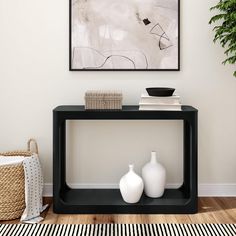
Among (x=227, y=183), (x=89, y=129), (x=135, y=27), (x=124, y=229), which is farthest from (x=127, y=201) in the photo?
(x=135, y=27)

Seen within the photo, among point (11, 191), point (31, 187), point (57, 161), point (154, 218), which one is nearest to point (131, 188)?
point (154, 218)

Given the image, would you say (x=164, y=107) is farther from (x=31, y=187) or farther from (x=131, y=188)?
(x=31, y=187)

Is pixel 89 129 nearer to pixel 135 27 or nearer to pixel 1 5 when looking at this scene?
pixel 135 27

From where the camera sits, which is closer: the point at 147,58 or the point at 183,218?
the point at 183,218

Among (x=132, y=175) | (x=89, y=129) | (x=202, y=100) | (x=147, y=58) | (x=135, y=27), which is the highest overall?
(x=135, y=27)

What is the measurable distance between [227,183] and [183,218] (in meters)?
0.68

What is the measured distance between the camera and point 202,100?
331 centimetres

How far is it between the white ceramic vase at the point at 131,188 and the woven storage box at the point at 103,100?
19.9 inches

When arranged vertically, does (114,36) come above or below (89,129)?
above

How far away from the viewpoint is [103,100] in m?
2.95

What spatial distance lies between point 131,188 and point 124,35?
1.16 m

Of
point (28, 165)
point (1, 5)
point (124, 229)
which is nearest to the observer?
point (124, 229)

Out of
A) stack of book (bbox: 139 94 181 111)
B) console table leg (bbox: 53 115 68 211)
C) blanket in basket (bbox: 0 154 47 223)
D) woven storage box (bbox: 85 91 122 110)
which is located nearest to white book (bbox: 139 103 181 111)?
stack of book (bbox: 139 94 181 111)

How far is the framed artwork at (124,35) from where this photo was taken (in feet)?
10.6
